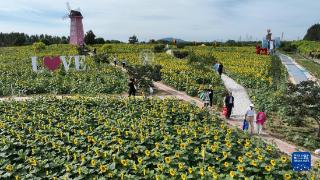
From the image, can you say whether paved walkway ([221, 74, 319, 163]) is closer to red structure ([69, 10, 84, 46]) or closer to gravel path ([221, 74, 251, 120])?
gravel path ([221, 74, 251, 120])

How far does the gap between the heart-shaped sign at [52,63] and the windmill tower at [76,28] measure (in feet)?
96.8

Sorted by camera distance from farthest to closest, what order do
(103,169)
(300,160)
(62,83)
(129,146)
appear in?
(62,83) < (129,146) < (103,169) < (300,160)

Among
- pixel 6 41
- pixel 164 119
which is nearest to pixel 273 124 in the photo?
pixel 164 119

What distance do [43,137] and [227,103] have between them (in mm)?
5889

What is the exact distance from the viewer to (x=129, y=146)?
8.87m

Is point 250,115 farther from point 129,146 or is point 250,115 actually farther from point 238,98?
point 238,98

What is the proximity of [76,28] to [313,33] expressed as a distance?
52.7 meters

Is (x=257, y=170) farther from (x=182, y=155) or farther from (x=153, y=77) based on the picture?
(x=153, y=77)

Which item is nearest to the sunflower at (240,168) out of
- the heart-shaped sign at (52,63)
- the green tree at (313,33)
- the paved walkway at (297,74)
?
the paved walkway at (297,74)

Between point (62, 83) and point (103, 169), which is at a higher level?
point (62, 83)

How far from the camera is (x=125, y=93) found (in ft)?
59.4

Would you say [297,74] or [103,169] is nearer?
[103,169]

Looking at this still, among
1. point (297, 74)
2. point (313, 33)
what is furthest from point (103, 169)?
point (313, 33)

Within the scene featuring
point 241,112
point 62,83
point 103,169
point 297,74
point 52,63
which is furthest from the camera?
point 297,74
